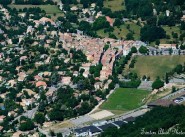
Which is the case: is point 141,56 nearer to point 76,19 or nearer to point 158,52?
point 158,52

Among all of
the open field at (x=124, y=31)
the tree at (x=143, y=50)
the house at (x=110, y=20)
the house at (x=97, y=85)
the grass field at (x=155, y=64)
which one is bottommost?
the house at (x=97, y=85)

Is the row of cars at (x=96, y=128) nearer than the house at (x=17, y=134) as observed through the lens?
Yes

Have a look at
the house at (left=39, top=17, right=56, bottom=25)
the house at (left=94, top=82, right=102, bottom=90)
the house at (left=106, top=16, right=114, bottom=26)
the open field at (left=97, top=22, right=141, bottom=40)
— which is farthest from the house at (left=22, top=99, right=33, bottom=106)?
the house at (left=39, top=17, right=56, bottom=25)

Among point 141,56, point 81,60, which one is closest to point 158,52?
point 141,56

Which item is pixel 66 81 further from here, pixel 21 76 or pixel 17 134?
pixel 17 134

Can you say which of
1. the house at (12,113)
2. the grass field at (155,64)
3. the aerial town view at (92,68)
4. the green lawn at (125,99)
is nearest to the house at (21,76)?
the aerial town view at (92,68)

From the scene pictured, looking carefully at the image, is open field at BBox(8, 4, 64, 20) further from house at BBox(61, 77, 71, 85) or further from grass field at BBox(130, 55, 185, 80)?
house at BBox(61, 77, 71, 85)

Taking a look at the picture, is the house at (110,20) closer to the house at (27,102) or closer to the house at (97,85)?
the house at (97,85)
